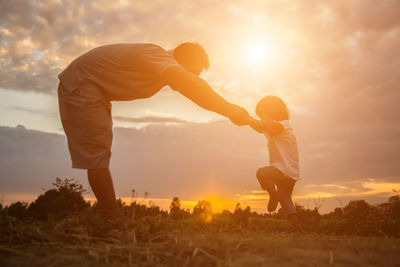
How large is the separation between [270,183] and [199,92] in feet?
9.28

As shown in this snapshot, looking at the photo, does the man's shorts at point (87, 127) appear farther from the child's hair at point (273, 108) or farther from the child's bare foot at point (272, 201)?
the child's hair at point (273, 108)

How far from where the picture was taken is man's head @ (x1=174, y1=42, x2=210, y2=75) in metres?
4.91

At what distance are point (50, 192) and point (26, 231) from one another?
16.2 feet

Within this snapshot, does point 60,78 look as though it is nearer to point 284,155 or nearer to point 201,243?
point 201,243

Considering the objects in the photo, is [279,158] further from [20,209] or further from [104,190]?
[20,209]

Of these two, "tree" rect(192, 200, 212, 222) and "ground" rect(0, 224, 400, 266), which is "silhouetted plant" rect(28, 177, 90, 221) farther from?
"ground" rect(0, 224, 400, 266)

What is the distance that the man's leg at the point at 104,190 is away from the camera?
4270 mm

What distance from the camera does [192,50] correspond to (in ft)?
16.1

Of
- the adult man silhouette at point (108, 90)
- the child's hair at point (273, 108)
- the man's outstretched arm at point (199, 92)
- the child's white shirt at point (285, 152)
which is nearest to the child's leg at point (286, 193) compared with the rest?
the child's white shirt at point (285, 152)

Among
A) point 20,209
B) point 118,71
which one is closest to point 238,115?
point 118,71

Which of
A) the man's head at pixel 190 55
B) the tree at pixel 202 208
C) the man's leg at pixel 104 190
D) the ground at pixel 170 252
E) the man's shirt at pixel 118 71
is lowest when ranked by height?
the ground at pixel 170 252

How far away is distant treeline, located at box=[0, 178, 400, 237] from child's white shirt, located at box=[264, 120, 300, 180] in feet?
3.25

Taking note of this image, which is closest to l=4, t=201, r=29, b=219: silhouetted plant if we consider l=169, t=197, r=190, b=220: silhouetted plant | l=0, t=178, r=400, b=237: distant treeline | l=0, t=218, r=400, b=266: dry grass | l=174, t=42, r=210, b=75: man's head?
l=0, t=178, r=400, b=237: distant treeline

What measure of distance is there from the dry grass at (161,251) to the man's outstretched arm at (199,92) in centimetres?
184
